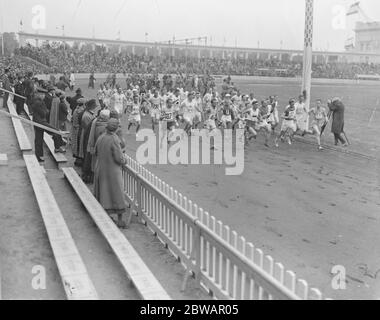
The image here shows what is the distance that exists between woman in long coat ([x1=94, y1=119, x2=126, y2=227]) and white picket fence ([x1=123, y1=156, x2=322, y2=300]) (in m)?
0.35

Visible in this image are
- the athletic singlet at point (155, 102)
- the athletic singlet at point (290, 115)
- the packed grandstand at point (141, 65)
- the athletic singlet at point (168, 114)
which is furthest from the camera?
the packed grandstand at point (141, 65)

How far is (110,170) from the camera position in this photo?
7973 mm

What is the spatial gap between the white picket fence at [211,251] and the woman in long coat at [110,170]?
0.35 meters

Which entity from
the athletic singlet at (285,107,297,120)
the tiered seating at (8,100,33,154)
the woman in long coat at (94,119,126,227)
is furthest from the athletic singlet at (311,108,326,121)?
the woman in long coat at (94,119,126,227)

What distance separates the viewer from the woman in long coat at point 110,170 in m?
7.88

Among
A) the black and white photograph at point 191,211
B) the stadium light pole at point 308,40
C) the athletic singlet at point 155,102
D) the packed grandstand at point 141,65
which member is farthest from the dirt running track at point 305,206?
the packed grandstand at point 141,65

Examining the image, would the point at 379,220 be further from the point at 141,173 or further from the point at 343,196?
the point at 141,173

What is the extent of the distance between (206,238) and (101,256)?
6.42 ft

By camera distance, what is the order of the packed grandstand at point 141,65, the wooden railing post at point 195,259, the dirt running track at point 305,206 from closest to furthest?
the wooden railing post at point 195,259
the dirt running track at point 305,206
the packed grandstand at point 141,65

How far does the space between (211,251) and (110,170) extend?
313cm

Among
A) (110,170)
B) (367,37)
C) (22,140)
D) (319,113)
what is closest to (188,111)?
(319,113)

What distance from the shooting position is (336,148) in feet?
54.4

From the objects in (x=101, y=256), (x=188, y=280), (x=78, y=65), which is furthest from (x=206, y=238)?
(x=78, y=65)

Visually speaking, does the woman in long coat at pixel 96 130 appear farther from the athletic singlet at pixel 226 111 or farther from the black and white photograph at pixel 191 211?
the athletic singlet at pixel 226 111
